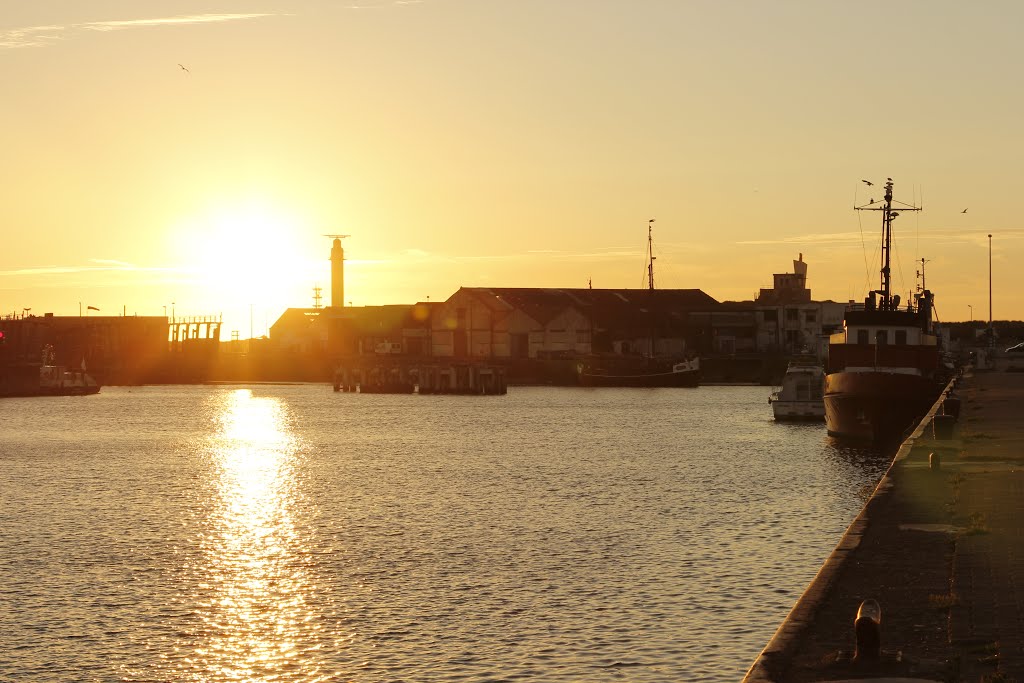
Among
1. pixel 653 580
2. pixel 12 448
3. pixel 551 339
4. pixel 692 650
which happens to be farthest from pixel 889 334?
pixel 551 339

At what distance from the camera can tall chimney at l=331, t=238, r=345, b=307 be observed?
191 metres

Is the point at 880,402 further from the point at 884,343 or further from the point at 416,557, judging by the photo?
the point at 416,557

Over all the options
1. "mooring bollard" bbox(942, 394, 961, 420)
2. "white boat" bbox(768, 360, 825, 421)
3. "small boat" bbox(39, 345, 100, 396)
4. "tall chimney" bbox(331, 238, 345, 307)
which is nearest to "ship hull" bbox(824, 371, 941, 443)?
"mooring bollard" bbox(942, 394, 961, 420)

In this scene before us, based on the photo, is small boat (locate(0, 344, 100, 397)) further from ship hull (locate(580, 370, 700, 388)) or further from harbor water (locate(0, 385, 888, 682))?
harbor water (locate(0, 385, 888, 682))

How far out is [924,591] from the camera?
15273 mm

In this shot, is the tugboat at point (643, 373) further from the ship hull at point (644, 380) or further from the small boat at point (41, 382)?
the small boat at point (41, 382)

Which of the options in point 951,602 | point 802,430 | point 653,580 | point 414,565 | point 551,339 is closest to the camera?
point 951,602

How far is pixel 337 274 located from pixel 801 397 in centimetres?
12658

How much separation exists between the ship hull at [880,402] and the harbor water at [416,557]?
89.8 inches

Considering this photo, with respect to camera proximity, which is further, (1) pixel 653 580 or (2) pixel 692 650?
(1) pixel 653 580

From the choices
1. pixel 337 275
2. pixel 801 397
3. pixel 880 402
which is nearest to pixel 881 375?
pixel 880 402

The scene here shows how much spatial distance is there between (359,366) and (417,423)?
229 ft

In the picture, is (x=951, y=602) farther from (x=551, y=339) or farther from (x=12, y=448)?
(x=551, y=339)

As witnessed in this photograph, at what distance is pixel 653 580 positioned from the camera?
23.5m
